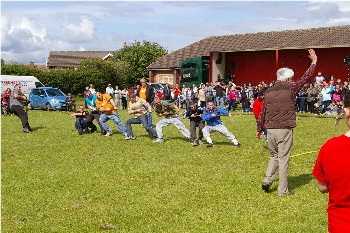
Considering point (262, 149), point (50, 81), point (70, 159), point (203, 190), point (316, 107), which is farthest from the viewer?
point (50, 81)

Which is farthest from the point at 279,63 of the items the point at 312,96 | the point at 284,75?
the point at 284,75

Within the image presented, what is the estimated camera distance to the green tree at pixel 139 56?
65.0m

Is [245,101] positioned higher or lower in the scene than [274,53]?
lower

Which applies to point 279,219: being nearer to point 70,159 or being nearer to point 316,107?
point 70,159

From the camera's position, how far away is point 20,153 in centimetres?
1399

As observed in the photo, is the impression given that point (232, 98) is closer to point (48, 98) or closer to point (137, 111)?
point (48, 98)

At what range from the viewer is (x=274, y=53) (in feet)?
131

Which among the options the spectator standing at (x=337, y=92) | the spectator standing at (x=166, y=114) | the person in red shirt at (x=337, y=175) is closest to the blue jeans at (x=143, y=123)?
the spectator standing at (x=166, y=114)

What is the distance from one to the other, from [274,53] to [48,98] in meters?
18.4

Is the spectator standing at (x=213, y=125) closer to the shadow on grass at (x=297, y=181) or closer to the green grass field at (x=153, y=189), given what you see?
the green grass field at (x=153, y=189)

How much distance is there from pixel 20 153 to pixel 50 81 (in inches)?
1479

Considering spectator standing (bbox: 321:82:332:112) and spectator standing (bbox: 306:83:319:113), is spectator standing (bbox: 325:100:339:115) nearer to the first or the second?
spectator standing (bbox: 321:82:332:112)

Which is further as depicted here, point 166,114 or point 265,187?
point 166,114

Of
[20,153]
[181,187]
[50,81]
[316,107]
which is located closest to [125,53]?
[50,81]
